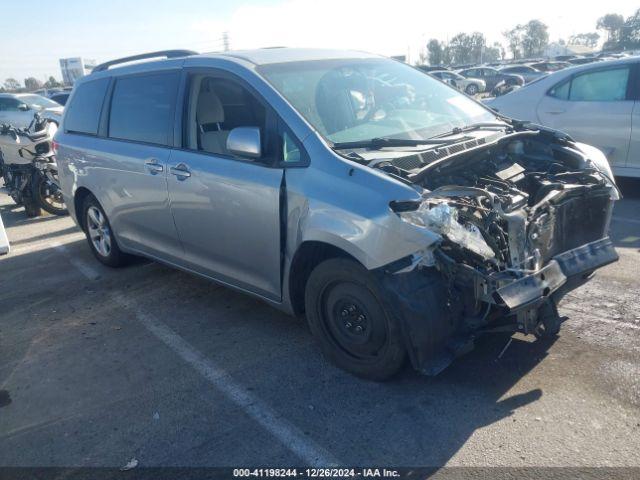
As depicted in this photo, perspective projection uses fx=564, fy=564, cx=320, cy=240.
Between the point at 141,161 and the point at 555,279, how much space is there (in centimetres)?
339

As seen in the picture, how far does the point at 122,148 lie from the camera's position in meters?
5.11

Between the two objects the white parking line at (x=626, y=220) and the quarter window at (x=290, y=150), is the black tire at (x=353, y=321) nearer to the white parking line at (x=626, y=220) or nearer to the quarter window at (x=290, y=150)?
the quarter window at (x=290, y=150)

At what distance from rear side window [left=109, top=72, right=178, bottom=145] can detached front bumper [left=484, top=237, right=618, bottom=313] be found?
9.73ft

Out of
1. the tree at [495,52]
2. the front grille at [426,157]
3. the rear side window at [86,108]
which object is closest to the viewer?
the front grille at [426,157]

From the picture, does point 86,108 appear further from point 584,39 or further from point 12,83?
point 584,39

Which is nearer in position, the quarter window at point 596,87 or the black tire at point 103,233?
the black tire at point 103,233

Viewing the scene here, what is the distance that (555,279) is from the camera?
3240mm

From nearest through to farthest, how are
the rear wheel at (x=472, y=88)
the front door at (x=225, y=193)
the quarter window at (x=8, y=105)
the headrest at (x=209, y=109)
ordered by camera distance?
1. the front door at (x=225, y=193)
2. the headrest at (x=209, y=109)
3. the quarter window at (x=8, y=105)
4. the rear wheel at (x=472, y=88)

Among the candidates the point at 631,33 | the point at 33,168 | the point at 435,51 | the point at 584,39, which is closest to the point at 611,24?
the point at 631,33

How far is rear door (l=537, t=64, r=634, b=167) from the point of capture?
6.99 m

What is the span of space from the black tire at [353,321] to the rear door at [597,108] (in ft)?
17.1

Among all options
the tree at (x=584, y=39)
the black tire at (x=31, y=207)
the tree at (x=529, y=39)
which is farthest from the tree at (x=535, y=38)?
the black tire at (x=31, y=207)

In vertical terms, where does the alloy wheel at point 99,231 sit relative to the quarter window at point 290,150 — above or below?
below

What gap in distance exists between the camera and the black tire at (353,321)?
3232mm
